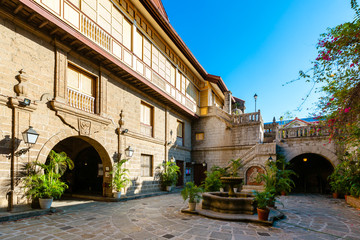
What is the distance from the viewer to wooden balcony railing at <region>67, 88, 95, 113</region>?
8585 mm

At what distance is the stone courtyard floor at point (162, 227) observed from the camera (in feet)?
16.7

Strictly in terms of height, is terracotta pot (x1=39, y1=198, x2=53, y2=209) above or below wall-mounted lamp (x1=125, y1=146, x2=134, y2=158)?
below

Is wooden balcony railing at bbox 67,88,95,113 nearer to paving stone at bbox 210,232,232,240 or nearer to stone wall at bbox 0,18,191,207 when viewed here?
stone wall at bbox 0,18,191,207

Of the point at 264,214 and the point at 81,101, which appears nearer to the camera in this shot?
the point at 264,214

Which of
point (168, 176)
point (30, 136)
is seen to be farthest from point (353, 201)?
point (30, 136)

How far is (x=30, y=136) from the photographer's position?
6.61 m

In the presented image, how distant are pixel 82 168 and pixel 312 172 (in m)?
17.2

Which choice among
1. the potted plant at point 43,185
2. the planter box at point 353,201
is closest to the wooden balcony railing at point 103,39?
the potted plant at point 43,185

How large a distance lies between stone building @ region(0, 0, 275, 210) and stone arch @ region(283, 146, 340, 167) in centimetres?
169

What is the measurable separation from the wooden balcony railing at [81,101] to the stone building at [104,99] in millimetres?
42

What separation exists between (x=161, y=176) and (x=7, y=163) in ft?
28.2

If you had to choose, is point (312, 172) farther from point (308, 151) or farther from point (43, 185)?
point (43, 185)

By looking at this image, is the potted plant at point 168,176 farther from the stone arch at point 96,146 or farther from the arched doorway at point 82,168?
the stone arch at point 96,146

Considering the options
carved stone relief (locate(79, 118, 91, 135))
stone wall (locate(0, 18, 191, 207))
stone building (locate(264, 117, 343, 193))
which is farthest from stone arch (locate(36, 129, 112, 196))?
stone building (locate(264, 117, 343, 193))
